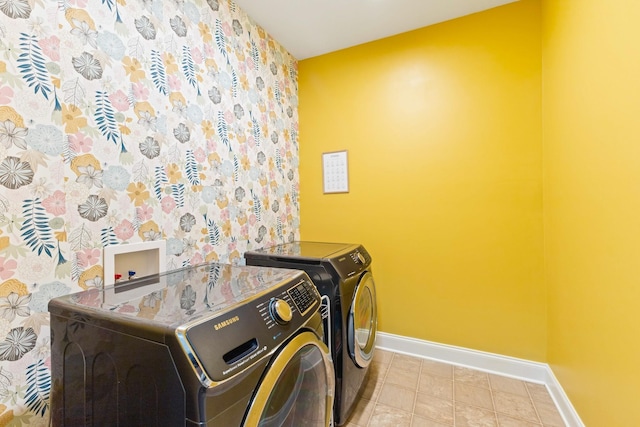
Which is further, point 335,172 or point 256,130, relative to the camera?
point 335,172

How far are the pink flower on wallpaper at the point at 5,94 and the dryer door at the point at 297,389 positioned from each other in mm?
1098

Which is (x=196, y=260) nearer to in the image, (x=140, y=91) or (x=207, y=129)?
(x=207, y=129)

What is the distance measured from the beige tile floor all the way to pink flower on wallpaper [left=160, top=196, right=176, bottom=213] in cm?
144

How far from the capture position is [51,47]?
0.93m

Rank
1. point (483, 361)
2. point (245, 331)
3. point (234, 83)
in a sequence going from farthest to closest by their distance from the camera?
point (483, 361) < point (234, 83) < point (245, 331)

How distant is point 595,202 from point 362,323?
1192mm

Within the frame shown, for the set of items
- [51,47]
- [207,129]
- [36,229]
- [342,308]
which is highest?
[51,47]

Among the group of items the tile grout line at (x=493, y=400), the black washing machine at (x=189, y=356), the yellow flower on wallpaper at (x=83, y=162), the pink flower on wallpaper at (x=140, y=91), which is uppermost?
the pink flower on wallpaper at (x=140, y=91)

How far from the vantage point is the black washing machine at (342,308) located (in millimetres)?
1354

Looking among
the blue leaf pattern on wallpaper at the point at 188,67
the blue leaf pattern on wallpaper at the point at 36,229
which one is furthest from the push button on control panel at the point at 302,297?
the blue leaf pattern on wallpaper at the point at 188,67

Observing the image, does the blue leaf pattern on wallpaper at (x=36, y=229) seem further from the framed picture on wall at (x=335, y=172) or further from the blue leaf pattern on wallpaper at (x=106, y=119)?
the framed picture on wall at (x=335, y=172)

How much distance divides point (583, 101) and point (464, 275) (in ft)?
3.90

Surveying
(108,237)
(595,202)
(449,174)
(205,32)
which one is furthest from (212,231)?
(595,202)

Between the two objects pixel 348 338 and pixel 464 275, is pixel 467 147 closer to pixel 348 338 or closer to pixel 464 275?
pixel 464 275
